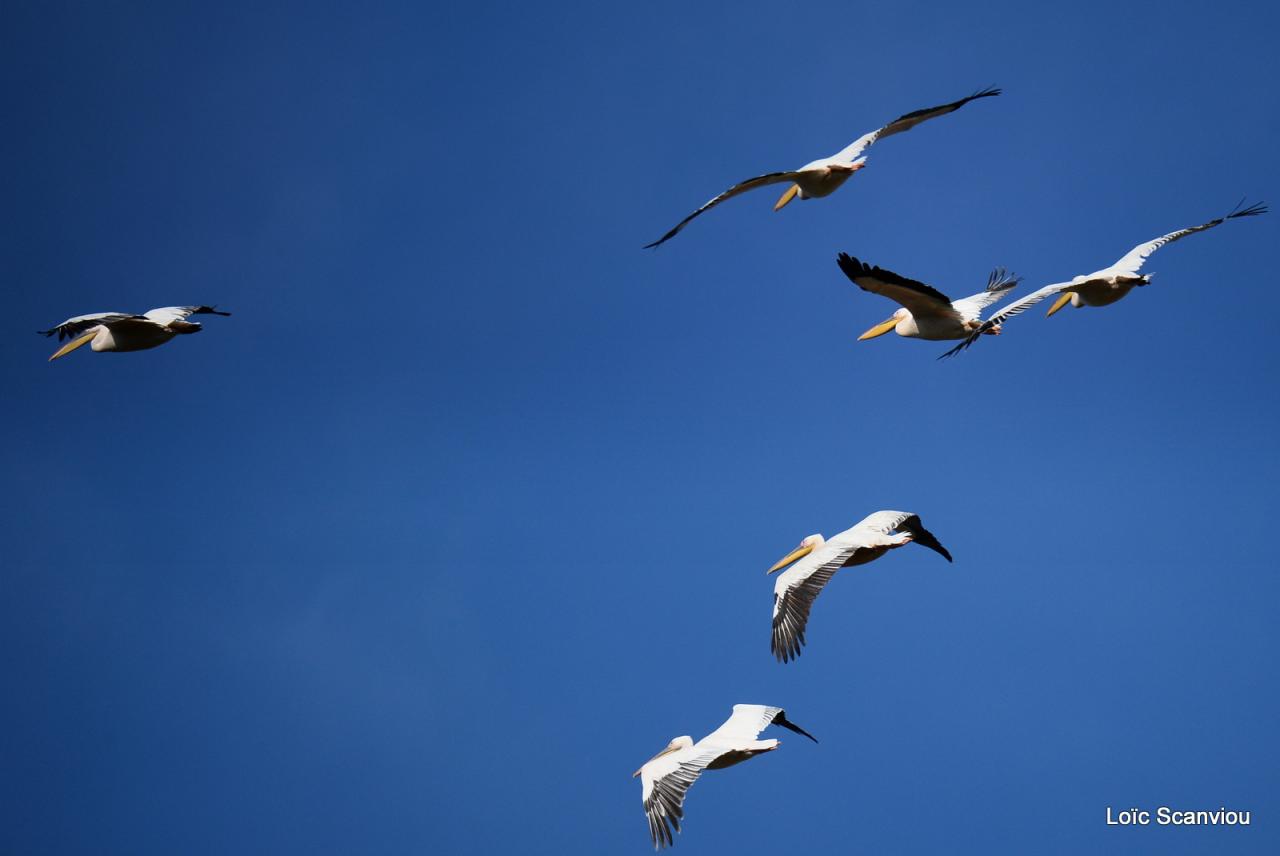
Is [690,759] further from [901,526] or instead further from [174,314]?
[174,314]

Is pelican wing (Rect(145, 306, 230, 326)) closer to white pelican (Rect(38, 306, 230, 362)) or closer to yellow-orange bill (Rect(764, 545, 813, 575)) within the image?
white pelican (Rect(38, 306, 230, 362))

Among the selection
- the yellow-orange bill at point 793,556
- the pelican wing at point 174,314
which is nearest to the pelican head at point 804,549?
the yellow-orange bill at point 793,556

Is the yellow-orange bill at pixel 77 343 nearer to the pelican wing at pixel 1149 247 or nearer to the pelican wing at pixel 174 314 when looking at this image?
the pelican wing at pixel 174 314

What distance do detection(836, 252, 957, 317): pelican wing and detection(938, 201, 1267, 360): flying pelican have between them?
1.95 feet

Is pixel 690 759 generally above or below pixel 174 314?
below

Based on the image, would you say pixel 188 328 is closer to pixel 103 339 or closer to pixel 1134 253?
pixel 103 339

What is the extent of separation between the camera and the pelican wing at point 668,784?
49.9 ft

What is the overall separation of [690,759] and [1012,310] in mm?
6983

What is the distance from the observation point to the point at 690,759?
52.9 ft

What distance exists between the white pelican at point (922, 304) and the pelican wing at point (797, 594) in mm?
3080

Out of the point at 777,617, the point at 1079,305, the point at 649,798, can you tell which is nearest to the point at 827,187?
the point at 1079,305

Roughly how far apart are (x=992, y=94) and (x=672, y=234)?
446 centimetres

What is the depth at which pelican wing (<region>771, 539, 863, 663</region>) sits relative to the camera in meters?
16.5

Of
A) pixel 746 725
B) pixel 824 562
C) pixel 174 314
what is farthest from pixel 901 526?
pixel 174 314
